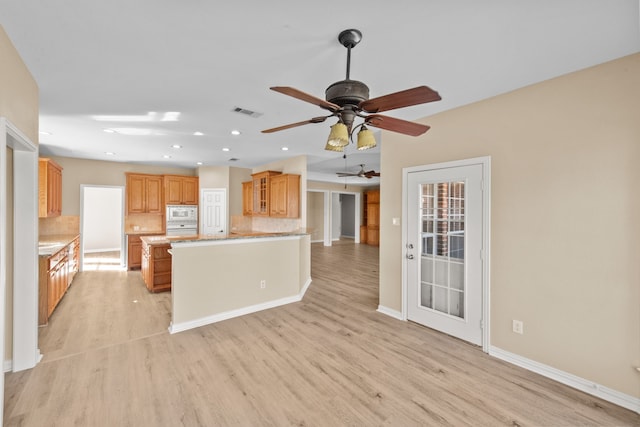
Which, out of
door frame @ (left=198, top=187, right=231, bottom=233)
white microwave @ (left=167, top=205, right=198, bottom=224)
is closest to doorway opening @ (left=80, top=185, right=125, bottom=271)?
white microwave @ (left=167, top=205, right=198, bottom=224)

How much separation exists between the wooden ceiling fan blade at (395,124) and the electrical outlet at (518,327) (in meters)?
2.08

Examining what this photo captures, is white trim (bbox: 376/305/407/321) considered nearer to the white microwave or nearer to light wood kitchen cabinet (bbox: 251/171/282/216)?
light wood kitchen cabinet (bbox: 251/171/282/216)

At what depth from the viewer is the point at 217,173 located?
7324mm

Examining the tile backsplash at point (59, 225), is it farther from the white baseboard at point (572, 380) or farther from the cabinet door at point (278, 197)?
the white baseboard at point (572, 380)

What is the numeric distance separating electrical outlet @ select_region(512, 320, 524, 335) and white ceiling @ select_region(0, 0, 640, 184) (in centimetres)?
208

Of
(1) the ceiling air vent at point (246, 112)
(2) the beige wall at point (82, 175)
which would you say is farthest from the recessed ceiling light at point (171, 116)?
(2) the beige wall at point (82, 175)

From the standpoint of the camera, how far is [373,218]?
38.2 ft

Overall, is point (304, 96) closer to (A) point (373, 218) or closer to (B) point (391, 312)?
(B) point (391, 312)

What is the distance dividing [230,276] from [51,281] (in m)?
2.31

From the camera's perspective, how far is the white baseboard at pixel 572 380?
2.09 metres

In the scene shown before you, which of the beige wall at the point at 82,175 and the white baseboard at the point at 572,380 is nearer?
the white baseboard at the point at 572,380

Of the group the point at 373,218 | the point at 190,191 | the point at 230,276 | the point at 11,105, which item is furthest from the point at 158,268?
the point at 373,218

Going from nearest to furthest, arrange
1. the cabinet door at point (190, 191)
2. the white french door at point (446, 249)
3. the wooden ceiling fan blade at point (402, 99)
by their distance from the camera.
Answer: the wooden ceiling fan blade at point (402, 99)
the white french door at point (446, 249)
the cabinet door at point (190, 191)

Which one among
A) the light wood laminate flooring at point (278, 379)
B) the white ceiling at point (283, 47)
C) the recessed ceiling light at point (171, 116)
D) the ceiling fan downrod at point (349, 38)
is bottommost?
the light wood laminate flooring at point (278, 379)
